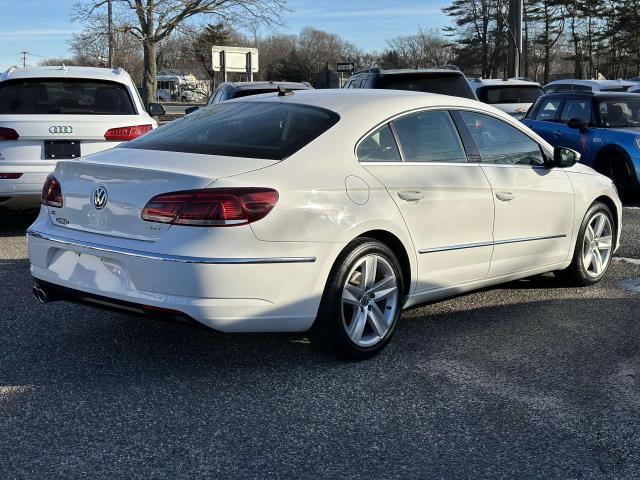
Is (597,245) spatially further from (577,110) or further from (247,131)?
(577,110)

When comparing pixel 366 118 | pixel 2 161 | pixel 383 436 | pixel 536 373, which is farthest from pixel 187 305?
pixel 2 161

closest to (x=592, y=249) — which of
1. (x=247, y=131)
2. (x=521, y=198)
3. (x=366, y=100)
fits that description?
(x=521, y=198)

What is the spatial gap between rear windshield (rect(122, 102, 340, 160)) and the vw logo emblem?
19.5 inches

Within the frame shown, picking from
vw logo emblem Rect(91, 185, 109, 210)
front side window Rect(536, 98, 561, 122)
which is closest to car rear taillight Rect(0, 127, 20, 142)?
vw logo emblem Rect(91, 185, 109, 210)

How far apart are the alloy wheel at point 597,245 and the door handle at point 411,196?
205 cm

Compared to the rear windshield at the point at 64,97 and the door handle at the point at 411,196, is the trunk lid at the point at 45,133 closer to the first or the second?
the rear windshield at the point at 64,97

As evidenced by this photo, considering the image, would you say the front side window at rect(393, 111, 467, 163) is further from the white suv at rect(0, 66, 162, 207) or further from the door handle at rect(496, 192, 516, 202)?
the white suv at rect(0, 66, 162, 207)

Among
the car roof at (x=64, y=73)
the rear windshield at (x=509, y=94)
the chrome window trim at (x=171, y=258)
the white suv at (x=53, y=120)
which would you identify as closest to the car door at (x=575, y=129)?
the rear windshield at (x=509, y=94)

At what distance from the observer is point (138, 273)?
389cm

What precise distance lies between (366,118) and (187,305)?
1584 millimetres

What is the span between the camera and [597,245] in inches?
250

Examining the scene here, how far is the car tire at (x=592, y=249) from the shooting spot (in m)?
6.11

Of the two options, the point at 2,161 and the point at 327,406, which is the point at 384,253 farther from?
the point at 2,161

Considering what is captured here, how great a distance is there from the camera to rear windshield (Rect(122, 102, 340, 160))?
171 inches
